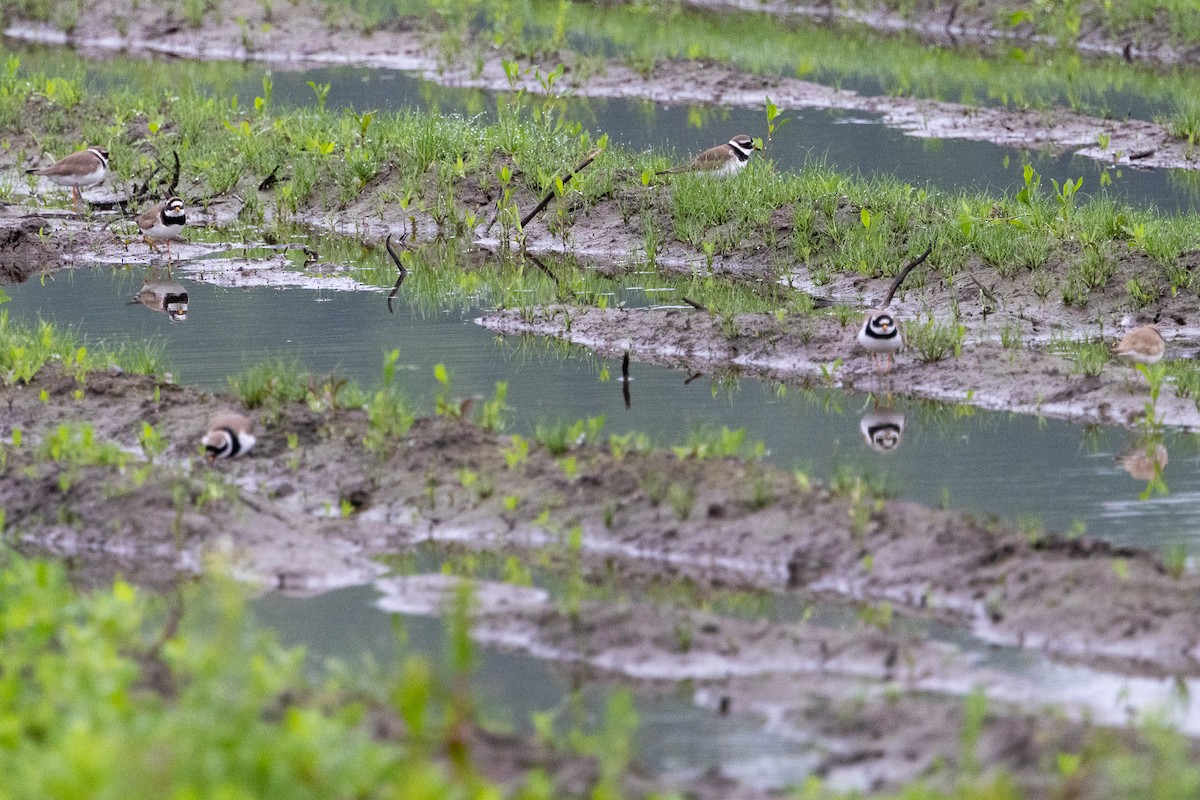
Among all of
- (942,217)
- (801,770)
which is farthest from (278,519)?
(942,217)

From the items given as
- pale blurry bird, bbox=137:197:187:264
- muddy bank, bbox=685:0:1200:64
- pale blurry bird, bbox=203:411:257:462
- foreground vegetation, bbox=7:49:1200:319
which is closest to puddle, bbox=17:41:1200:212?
foreground vegetation, bbox=7:49:1200:319

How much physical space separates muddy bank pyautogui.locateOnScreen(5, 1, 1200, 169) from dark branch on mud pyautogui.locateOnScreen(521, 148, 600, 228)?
3.42 metres

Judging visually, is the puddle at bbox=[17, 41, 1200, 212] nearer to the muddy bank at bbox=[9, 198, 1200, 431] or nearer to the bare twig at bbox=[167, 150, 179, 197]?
the muddy bank at bbox=[9, 198, 1200, 431]

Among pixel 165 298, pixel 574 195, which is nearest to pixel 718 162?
pixel 574 195

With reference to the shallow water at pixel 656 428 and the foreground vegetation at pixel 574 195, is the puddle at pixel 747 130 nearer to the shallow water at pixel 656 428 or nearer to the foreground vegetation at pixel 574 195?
the shallow water at pixel 656 428

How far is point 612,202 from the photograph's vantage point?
1560 centimetres

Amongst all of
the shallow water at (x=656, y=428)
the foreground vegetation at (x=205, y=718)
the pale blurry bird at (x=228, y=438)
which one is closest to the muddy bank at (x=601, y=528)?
the pale blurry bird at (x=228, y=438)

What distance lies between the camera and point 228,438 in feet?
29.5

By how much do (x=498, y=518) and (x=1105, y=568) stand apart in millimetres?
2805

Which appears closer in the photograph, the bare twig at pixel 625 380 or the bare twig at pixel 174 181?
the bare twig at pixel 625 380

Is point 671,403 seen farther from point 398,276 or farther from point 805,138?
point 805,138

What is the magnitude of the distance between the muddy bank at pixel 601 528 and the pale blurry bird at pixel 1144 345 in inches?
130

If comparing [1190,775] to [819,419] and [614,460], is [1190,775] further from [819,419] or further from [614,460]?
[819,419]

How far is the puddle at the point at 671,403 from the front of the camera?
8883 millimetres
